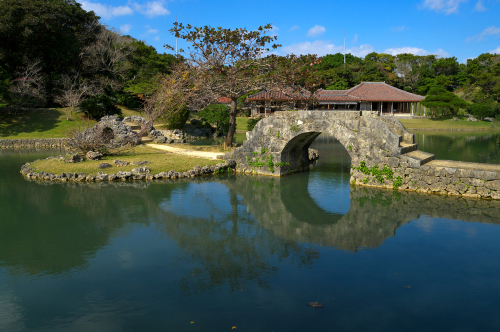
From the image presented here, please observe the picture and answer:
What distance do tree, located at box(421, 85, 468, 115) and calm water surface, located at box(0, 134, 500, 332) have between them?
4161 cm

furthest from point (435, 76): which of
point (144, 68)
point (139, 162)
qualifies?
point (139, 162)

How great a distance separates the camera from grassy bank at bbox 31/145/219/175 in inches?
688

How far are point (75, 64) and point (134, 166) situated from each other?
32583mm

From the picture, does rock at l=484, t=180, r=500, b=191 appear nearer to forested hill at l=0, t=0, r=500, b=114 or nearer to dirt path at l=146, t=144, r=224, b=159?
dirt path at l=146, t=144, r=224, b=159

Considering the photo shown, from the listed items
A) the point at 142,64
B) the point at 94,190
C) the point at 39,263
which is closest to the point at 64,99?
the point at 142,64

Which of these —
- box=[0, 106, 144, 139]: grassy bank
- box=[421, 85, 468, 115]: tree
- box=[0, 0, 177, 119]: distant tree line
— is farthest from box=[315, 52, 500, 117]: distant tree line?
box=[0, 106, 144, 139]: grassy bank

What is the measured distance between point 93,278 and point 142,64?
47.7 m

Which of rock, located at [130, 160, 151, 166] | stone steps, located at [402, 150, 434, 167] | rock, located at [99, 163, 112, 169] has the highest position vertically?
stone steps, located at [402, 150, 434, 167]

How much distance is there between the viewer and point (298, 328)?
19.3 ft

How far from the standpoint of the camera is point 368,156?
48.5 ft

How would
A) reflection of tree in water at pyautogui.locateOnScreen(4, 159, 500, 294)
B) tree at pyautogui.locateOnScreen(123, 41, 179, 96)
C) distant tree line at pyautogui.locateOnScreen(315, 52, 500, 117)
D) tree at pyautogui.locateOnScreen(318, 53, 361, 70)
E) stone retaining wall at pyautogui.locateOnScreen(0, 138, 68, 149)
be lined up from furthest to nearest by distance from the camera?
tree at pyautogui.locateOnScreen(318, 53, 361, 70), distant tree line at pyautogui.locateOnScreen(315, 52, 500, 117), tree at pyautogui.locateOnScreen(123, 41, 179, 96), stone retaining wall at pyautogui.locateOnScreen(0, 138, 68, 149), reflection of tree in water at pyautogui.locateOnScreen(4, 159, 500, 294)

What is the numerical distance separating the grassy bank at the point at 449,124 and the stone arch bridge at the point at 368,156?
3400cm

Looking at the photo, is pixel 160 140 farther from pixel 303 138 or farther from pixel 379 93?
pixel 379 93

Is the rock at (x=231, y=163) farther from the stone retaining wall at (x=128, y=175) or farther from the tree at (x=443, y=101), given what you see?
the tree at (x=443, y=101)
